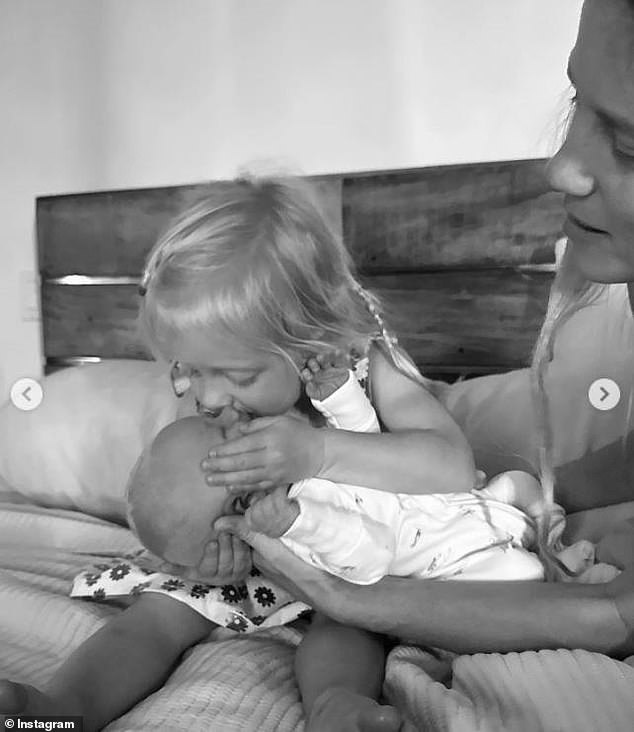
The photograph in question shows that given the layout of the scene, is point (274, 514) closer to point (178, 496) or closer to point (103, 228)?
point (178, 496)

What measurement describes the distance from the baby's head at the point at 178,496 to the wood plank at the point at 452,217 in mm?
951

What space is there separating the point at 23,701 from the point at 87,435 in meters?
0.93

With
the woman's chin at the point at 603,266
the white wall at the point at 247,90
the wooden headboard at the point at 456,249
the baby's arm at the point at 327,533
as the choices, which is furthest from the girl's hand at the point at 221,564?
the white wall at the point at 247,90

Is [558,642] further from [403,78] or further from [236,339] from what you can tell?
[403,78]

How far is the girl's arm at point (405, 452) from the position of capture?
3.23ft

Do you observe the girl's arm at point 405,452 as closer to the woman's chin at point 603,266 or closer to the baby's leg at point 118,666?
the baby's leg at point 118,666

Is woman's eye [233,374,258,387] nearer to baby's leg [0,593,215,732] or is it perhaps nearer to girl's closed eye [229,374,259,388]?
girl's closed eye [229,374,259,388]

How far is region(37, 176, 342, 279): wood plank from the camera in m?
2.06

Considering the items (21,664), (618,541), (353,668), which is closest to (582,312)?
(618,541)

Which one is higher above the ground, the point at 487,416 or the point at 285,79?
the point at 285,79

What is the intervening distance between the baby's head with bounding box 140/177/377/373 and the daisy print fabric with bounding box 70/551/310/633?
0.29 m

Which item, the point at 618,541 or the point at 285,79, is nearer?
the point at 618,541

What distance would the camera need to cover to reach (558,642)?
810 millimetres

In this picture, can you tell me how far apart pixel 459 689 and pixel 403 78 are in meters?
1.43
